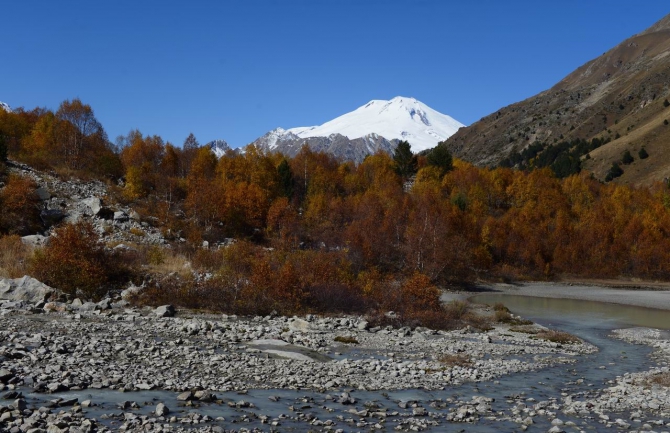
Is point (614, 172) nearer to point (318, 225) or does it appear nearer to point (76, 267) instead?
point (318, 225)

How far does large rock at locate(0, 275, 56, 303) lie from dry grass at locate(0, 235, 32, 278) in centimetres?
481

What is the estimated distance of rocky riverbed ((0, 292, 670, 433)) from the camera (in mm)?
14883

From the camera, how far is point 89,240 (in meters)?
40.3

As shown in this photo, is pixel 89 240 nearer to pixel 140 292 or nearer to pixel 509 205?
pixel 140 292

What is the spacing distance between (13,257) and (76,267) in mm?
8892

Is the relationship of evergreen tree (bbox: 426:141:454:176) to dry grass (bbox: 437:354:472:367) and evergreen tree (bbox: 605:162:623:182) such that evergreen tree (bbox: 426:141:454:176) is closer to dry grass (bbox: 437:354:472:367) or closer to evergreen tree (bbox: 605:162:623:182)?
evergreen tree (bbox: 605:162:623:182)

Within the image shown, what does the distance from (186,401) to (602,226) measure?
9749 centimetres

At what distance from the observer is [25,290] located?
34094 mm

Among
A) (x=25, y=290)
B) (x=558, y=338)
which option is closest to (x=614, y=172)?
(x=558, y=338)

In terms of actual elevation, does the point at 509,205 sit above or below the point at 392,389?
above

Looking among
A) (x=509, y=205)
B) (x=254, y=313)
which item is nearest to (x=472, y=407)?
(x=254, y=313)

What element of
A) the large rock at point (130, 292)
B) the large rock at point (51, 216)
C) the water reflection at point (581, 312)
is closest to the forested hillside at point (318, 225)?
the large rock at point (130, 292)

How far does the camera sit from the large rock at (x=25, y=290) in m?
33.5

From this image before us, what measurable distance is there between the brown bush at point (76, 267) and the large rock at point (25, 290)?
195 centimetres
